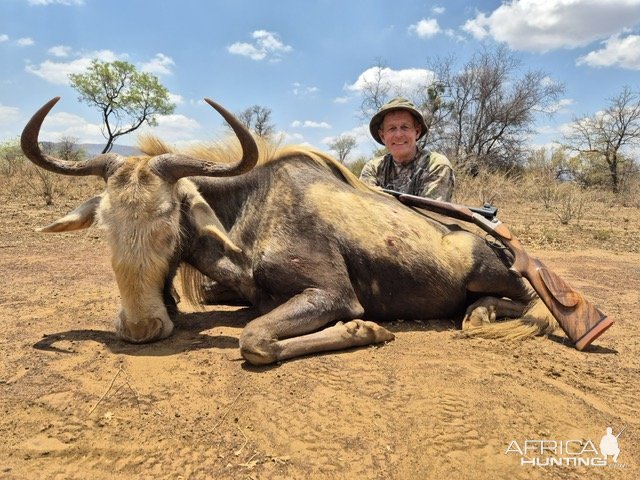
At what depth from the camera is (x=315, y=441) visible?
2.40m

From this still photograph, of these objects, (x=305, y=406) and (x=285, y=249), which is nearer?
(x=305, y=406)

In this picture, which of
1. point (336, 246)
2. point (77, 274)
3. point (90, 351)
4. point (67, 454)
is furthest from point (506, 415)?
point (77, 274)

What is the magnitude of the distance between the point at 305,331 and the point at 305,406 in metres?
0.93

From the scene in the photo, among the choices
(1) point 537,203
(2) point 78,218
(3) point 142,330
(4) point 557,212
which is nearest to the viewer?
(3) point 142,330

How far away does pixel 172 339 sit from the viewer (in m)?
3.74

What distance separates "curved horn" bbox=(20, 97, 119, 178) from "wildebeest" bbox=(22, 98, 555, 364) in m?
0.01

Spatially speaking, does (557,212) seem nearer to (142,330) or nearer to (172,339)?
Result: (172,339)

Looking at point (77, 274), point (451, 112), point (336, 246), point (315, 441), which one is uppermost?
point (451, 112)

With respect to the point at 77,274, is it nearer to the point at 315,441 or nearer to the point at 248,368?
the point at 248,368

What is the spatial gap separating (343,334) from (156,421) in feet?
4.86


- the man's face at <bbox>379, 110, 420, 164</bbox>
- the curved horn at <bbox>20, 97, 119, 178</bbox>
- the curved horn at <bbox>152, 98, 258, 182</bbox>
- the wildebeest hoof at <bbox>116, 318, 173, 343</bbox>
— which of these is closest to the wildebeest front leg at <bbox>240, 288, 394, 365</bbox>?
the wildebeest hoof at <bbox>116, 318, 173, 343</bbox>

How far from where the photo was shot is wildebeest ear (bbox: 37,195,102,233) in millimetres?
3723

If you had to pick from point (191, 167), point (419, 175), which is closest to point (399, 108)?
point (419, 175)

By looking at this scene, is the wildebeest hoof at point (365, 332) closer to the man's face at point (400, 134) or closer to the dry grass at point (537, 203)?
the man's face at point (400, 134)
